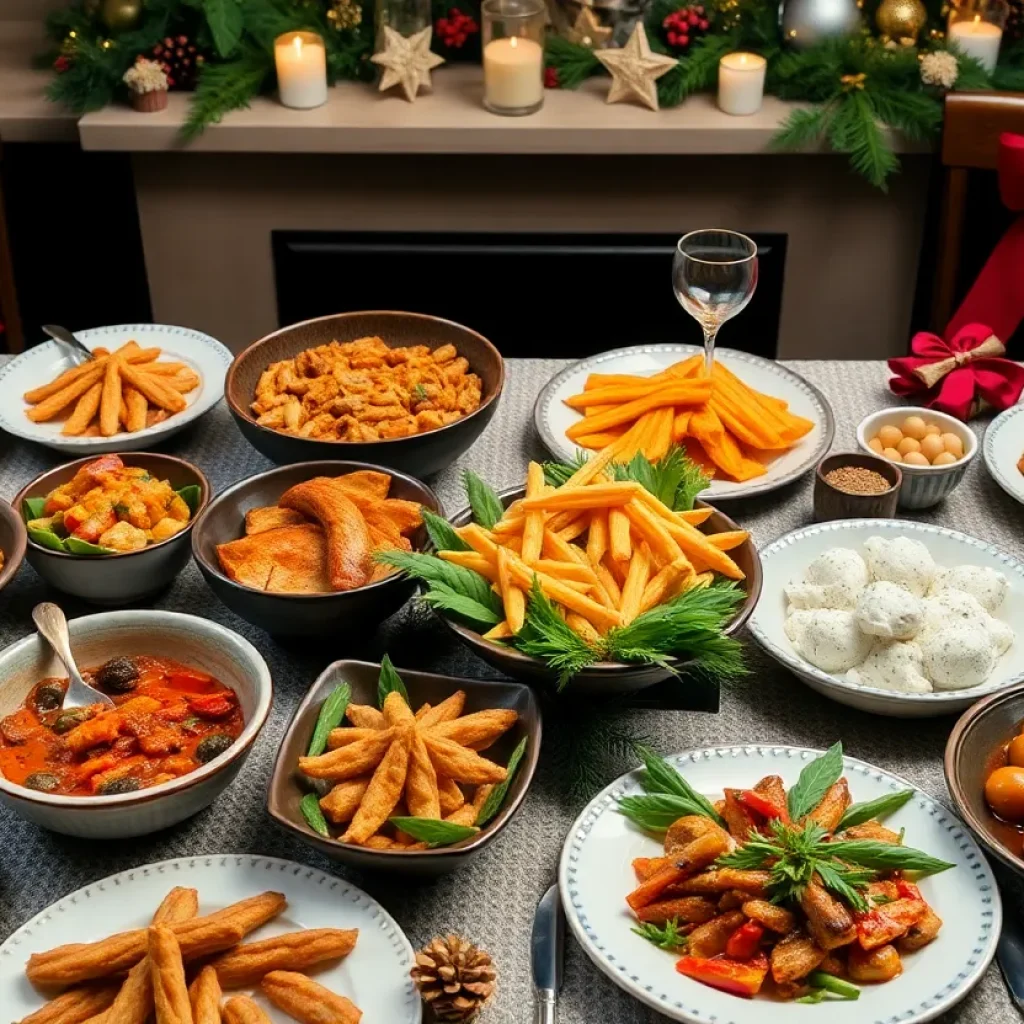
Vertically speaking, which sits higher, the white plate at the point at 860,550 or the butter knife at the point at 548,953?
the white plate at the point at 860,550

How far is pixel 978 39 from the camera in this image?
2812 millimetres

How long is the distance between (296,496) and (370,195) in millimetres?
1803

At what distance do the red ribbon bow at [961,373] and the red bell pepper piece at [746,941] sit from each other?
3.44 feet

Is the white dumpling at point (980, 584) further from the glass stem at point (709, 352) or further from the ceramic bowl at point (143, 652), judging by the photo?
the ceramic bowl at point (143, 652)

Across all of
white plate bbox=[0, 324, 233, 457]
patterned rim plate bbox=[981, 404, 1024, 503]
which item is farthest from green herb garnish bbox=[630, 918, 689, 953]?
white plate bbox=[0, 324, 233, 457]

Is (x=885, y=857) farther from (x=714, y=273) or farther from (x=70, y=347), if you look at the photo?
(x=70, y=347)

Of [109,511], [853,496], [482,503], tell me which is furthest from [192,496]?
[853,496]

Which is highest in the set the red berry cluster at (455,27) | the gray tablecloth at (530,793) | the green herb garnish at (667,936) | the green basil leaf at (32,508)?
the red berry cluster at (455,27)

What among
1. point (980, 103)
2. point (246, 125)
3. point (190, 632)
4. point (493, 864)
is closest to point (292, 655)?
point (190, 632)

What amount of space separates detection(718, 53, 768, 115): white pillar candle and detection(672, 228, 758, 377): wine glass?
1.27 meters

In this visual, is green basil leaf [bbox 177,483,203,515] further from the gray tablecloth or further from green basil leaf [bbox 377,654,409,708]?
green basil leaf [bbox 377,654,409,708]

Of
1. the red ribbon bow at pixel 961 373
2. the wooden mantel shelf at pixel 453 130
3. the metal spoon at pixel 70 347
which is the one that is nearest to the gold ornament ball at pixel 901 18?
the wooden mantel shelf at pixel 453 130

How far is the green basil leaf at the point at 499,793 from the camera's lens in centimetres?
117

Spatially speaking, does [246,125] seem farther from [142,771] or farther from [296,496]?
[142,771]
